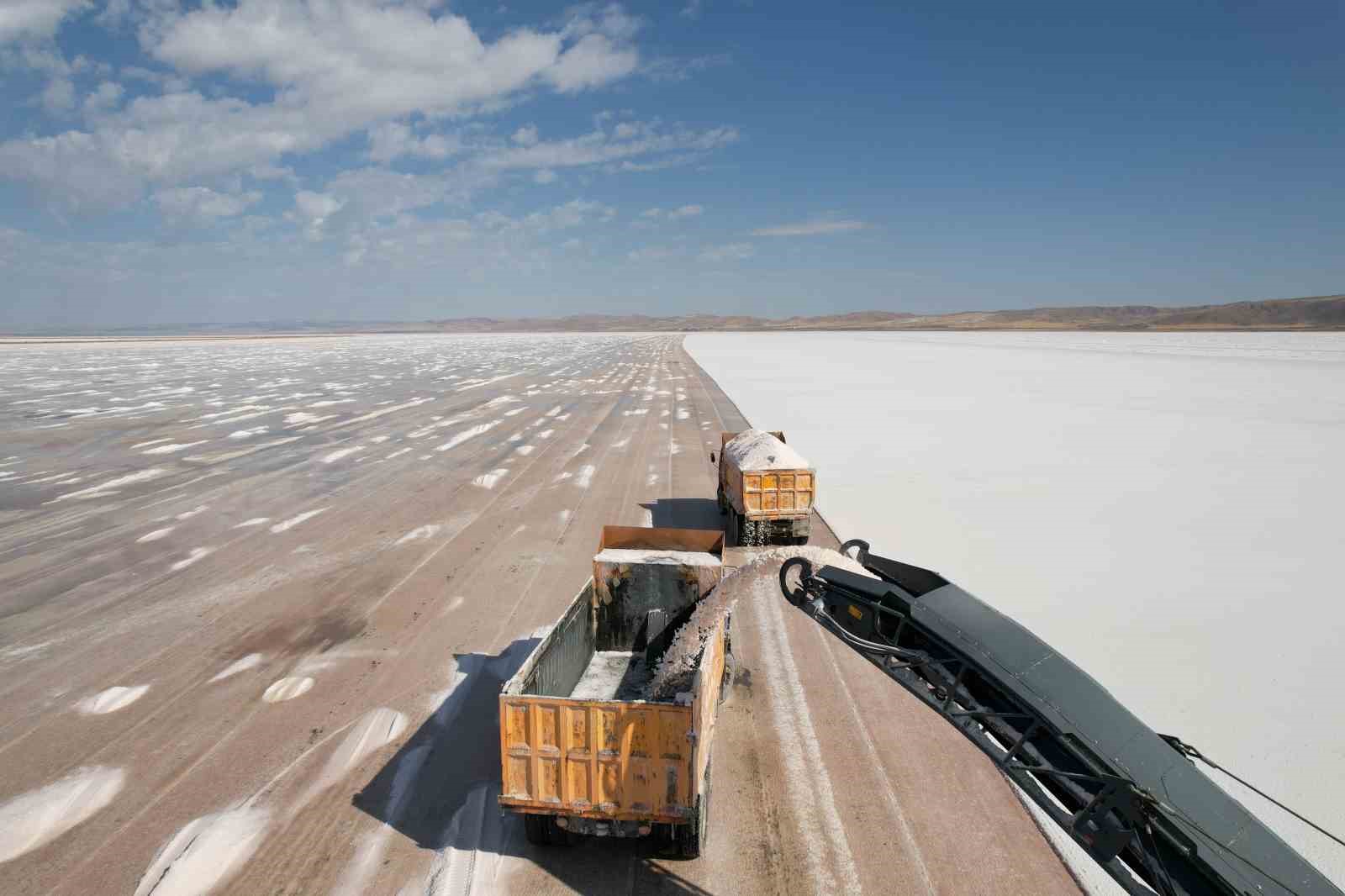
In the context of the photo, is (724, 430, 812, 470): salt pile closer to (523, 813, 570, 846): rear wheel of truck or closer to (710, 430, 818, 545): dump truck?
(710, 430, 818, 545): dump truck

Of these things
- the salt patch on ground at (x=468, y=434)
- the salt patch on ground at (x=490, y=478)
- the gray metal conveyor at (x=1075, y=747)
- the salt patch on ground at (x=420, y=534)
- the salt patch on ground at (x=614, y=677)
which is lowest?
the salt patch on ground at (x=420, y=534)

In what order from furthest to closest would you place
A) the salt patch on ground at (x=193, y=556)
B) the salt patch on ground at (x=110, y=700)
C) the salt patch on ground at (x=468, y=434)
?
the salt patch on ground at (x=468, y=434)
the salt patch on ground at (x=193, y=556)
the salt patch on ground at (x=110, y=700)

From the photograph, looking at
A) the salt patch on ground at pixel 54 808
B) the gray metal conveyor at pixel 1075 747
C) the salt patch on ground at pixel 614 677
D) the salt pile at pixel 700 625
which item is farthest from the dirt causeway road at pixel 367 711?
the gray metal conveyor at pixel 1075 747

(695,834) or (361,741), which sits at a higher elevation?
(695,834)

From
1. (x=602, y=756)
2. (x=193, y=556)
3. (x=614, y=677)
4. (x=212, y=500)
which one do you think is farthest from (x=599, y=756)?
(x=212, y=500)

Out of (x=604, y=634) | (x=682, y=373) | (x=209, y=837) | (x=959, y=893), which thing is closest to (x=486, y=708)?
(x=604, y=634)

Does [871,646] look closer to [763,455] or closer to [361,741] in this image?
[361,741]

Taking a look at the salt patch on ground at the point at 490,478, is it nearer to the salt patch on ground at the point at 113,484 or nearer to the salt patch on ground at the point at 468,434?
the salt patch on ground at the point at 468,434

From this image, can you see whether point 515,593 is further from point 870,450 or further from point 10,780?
point 870,450
